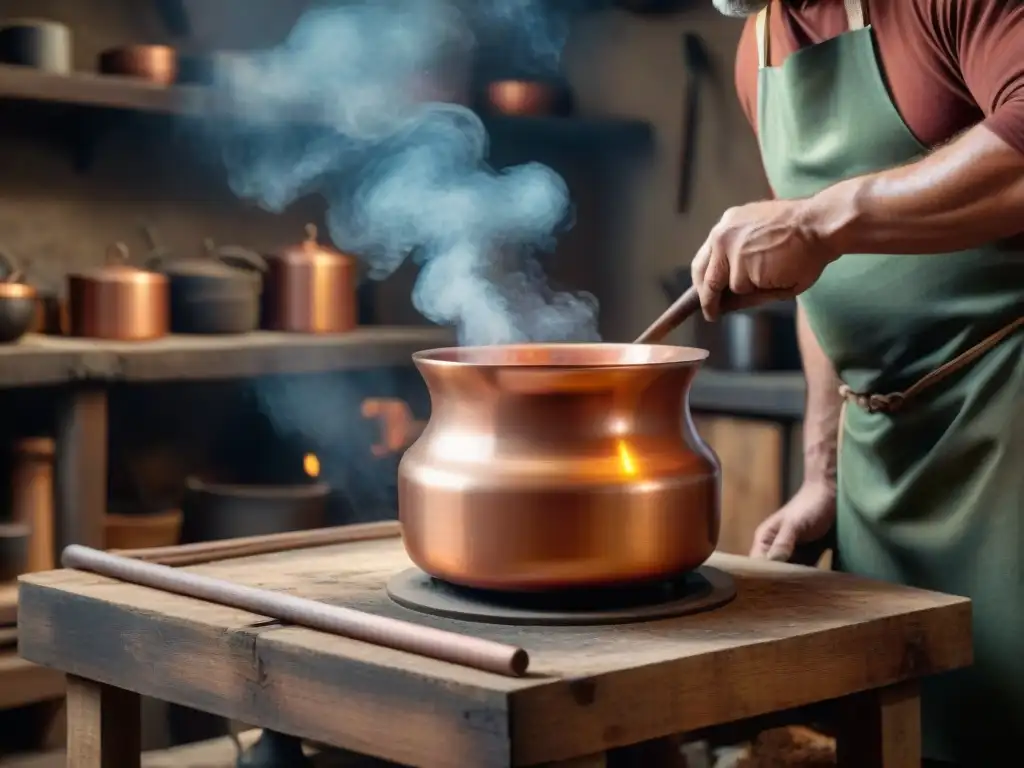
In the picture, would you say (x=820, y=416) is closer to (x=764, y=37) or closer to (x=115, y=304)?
(x=764, y=37)

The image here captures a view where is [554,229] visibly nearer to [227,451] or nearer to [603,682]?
[227,451]

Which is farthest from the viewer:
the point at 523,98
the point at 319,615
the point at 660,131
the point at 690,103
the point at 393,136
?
the point at 660,131

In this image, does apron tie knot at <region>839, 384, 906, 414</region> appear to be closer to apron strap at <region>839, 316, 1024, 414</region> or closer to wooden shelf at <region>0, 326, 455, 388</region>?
apron strap at <region>839, 316, 1024, 414</region>

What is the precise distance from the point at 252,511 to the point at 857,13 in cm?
207

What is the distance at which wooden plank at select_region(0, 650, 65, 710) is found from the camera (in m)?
3.18

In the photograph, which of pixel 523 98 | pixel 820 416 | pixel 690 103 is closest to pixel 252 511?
pixel 523 98

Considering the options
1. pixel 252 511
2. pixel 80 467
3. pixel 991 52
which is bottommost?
pixel 252 511

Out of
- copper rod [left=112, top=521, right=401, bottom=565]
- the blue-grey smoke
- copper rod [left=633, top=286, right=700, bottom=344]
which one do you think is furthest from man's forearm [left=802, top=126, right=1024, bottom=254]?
the blue-grey smoke

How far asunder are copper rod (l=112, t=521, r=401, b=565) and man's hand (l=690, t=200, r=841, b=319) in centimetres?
51

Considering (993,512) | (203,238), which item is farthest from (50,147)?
(993,512)

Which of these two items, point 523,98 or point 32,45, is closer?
point 32,45

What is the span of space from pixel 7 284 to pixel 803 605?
2.29m

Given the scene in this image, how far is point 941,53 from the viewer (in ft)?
5.71

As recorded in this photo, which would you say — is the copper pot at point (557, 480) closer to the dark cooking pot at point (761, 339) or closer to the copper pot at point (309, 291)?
the dark cooking pot at point (761, 339)
